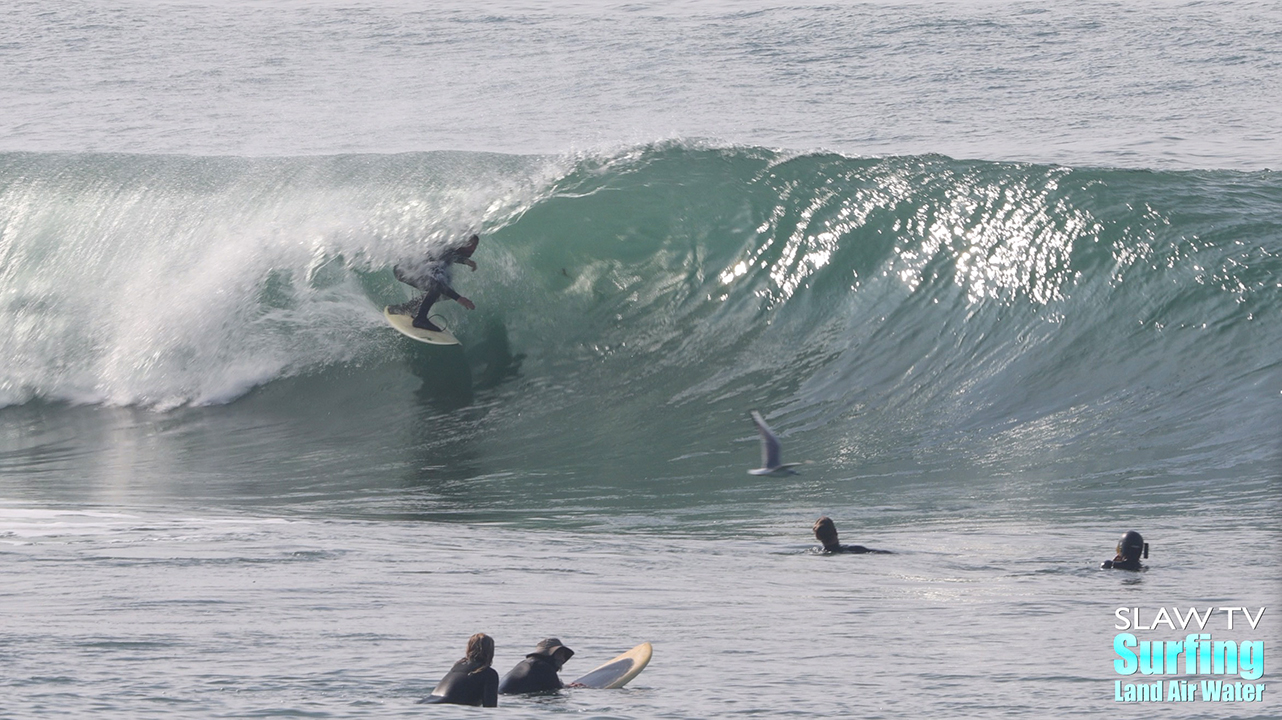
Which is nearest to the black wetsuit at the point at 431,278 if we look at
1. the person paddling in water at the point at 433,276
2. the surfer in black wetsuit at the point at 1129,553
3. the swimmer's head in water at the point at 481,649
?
the person paddling in water at the point at 433,276

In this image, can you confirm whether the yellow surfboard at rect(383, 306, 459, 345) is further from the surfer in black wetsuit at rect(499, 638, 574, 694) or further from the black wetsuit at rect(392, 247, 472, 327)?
the surfer in black wetsuit at rect(499, 638, 574, 694)

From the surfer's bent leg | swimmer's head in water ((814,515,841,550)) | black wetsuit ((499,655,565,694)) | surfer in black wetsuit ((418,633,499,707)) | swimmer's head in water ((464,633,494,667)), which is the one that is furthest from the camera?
the surfer's bent leg

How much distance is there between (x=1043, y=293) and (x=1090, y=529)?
16.5 ft

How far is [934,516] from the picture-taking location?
8914 millimetres

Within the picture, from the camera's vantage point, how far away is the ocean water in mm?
5750

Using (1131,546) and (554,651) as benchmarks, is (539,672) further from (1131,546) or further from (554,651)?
(1131,546)

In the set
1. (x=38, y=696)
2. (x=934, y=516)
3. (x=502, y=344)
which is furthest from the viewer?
(x=502, y=344)

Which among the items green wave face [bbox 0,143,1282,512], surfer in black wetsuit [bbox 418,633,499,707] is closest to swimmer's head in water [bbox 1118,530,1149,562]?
green wave face [bbox 0,143,1282,512]

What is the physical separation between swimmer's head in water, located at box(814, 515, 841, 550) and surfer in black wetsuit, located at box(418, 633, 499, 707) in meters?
3.07

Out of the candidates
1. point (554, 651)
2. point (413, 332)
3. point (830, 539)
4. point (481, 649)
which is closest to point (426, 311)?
point (413, 332)

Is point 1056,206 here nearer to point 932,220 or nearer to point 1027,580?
point 932,220

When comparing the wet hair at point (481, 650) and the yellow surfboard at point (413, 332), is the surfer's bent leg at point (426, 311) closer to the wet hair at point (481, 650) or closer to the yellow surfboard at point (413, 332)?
the yellow surfboard at point (413, 332)

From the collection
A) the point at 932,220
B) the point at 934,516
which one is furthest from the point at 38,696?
the point at 932,220

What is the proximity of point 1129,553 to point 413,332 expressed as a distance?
8.28 m
